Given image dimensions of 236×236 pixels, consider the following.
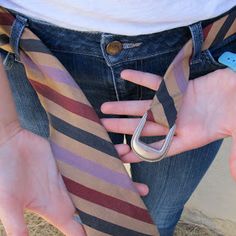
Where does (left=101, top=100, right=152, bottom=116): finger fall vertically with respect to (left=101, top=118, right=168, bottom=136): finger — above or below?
above

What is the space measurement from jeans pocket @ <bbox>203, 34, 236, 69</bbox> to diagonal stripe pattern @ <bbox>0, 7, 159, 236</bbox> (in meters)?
0.17

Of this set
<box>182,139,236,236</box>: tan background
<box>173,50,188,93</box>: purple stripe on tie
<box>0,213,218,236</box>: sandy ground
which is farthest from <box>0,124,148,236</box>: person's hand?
<box>0,213,218,236</box>: sandy ground

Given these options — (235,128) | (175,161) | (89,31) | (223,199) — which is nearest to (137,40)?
(89,31)

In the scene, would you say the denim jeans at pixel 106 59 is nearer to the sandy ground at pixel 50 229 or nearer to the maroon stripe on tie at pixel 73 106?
the maroon stripe on tie at pixel 73 106

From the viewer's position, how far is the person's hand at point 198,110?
0.63 meters

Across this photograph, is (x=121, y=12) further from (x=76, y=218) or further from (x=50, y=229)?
(x=50, y=229)

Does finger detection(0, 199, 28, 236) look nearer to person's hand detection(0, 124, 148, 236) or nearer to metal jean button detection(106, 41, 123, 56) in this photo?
person's hand detection(0, 124, 148, 236)

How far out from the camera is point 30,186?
614 millimetres

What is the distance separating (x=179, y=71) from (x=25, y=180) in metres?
0.23

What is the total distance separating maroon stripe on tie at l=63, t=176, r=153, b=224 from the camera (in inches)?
25.0

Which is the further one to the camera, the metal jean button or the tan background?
the tan background

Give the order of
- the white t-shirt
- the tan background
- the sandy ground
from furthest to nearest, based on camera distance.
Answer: the sandy ground < the tan background < the white t-shirt

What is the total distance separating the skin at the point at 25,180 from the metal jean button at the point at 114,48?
12cm

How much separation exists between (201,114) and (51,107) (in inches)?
7.6
